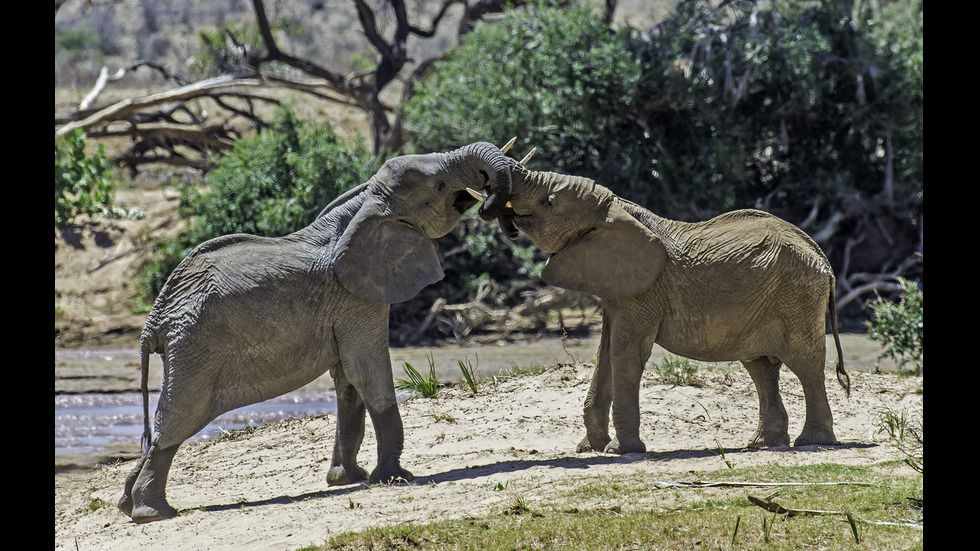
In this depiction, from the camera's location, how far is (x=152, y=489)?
6953 millimetres

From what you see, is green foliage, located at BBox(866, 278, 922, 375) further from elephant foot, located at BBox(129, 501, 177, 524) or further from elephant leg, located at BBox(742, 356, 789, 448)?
elephant foot, located at BBox(129, 501, 177, 524)

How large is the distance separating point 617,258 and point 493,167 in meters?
1.19

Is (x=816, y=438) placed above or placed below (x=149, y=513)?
above

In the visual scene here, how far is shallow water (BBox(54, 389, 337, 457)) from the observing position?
37.3ft

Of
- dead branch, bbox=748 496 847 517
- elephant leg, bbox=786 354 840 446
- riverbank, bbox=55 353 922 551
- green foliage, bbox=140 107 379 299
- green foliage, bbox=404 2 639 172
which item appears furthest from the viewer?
green foliage, bbox=404 2 639 172

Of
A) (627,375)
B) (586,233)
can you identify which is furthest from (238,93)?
(627,375)

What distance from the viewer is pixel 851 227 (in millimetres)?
19438

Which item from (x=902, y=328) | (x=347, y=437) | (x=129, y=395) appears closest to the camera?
(x=347, y=437)

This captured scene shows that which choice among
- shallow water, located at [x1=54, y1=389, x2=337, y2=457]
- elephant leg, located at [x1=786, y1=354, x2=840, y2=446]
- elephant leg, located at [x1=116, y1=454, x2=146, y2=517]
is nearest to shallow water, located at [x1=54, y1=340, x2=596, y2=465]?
shallow water, located at [x1=54, y1=389, x2=337, y2=457]

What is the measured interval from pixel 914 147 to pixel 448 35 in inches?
1917

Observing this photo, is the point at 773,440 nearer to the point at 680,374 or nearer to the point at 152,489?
the point at 680,374

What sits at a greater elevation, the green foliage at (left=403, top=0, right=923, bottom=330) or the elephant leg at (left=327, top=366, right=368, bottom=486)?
the green foliage at (left=403, top=0, right=923, bottom=330)

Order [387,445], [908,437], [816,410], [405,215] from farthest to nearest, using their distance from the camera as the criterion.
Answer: [908,437], [816,410], [405,215], [387,445]

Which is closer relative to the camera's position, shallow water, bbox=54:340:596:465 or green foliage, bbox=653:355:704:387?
green foliage, bbox=653:355:704:387
